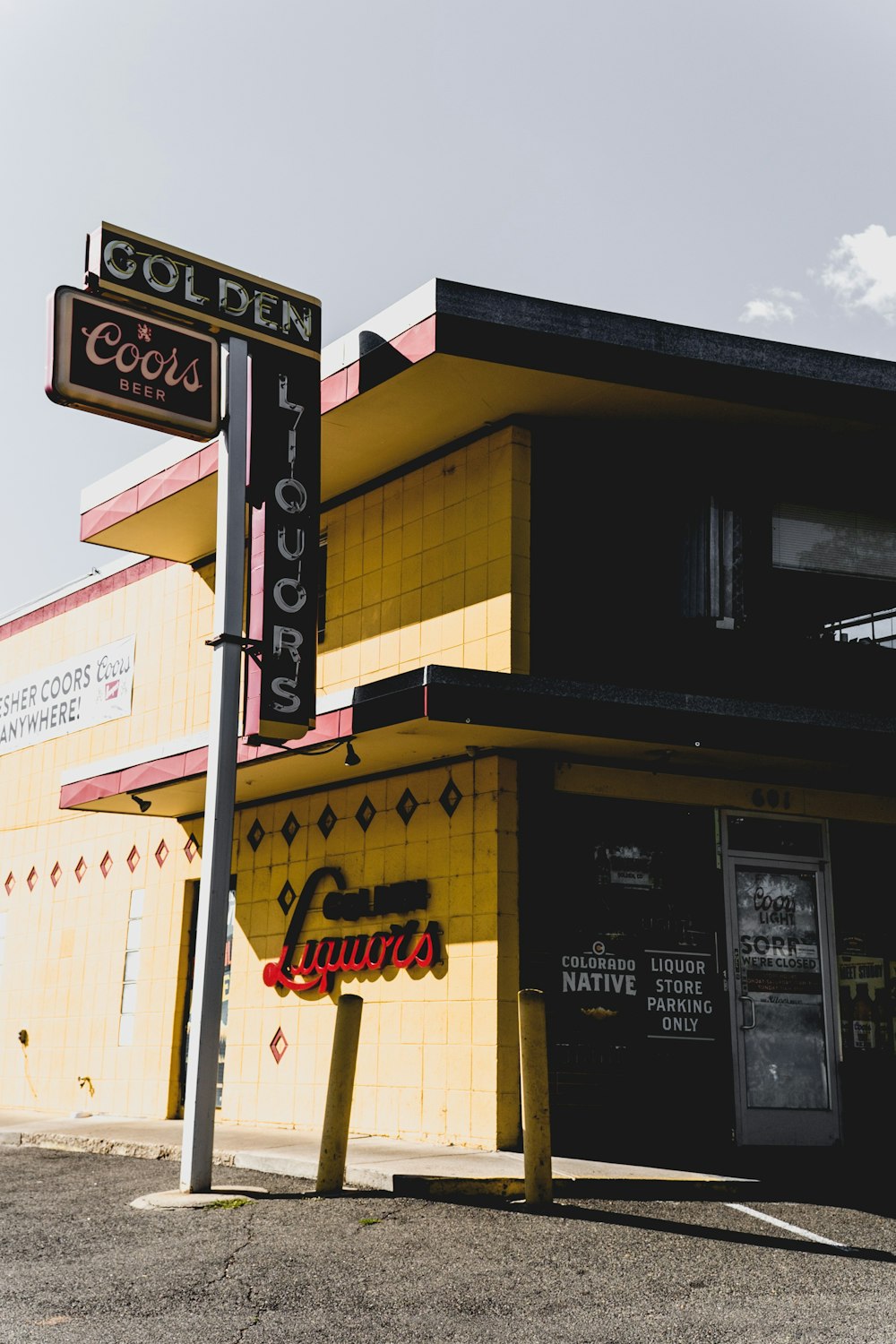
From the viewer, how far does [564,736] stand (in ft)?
35.7

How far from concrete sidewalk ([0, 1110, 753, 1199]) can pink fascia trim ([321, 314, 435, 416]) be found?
622 centimetres

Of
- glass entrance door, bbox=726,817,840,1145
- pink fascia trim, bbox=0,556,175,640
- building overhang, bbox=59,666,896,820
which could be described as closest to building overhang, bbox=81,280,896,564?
building overhang, bbox=59,666,896,820

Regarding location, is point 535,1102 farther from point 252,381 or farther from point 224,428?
point 252,381

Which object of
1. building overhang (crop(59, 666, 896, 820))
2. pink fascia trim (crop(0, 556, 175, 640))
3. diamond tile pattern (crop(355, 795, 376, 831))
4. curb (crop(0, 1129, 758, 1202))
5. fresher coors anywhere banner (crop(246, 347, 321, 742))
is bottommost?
curb (crop(0, 1129, 758, 1202))

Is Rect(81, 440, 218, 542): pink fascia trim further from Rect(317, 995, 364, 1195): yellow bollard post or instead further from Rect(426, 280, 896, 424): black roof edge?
Rect(317, 995, 364, 1195): yellow bollard post

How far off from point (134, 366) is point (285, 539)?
190 cm

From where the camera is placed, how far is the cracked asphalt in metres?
5.61

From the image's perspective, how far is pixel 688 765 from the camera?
40.1ft

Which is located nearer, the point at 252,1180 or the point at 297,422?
the point at 252,1180

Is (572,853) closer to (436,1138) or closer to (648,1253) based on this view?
(436,1138)

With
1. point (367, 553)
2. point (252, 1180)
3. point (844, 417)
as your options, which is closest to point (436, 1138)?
point (252, 1180)

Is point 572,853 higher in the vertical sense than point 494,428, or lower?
lower

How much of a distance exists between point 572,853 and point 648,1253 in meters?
4.76

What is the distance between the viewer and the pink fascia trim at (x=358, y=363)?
10703 mm
